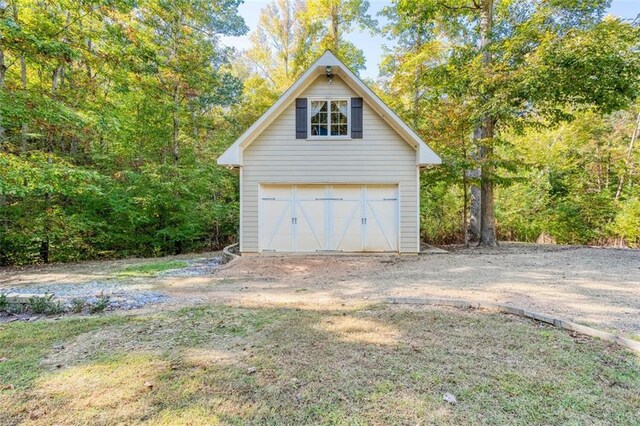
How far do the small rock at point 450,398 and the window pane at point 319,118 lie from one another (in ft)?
26.6

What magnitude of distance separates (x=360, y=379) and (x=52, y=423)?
1986mm

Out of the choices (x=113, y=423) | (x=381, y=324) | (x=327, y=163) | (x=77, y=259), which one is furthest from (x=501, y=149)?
(x=77, y=259)

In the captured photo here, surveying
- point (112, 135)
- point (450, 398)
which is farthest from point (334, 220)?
point (112, 135)

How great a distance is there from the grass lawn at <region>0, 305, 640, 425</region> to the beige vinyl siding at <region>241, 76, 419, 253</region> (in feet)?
19.4

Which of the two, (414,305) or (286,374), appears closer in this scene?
(286,374)

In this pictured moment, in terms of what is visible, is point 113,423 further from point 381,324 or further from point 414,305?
point 414,305

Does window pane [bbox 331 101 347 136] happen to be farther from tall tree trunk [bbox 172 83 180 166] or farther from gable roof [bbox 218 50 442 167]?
tall tree trunk [bbox 172 83 180 166]

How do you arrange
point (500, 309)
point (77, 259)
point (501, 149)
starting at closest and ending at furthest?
1. point (500, 309)
2. point (77, 259)
3. point (501, 149)

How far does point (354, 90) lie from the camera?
931 centimetres

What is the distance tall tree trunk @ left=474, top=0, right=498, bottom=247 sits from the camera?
33.0 ft

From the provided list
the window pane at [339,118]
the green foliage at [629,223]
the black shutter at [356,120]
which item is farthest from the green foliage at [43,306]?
the green foliage at [629,223]

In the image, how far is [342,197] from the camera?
9438mm

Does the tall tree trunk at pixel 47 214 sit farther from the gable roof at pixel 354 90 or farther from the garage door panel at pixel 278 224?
the garage door panel at pixel 278 224

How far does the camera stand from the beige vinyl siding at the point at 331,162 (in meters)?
9.33
